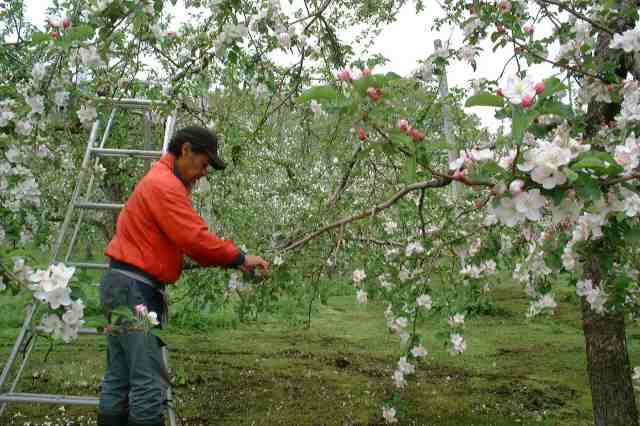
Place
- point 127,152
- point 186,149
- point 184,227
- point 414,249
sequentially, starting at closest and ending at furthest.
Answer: point 184,227 < point 186,149 < point 414,249 < point 127,152

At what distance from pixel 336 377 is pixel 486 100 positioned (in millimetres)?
4199

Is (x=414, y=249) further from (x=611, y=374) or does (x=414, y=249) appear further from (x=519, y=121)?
(x=519, y=121)

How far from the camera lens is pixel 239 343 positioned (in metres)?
6.73

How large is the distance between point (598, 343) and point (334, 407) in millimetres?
1877

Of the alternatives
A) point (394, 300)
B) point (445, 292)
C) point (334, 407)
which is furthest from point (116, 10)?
point (334, 407)

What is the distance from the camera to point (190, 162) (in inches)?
109

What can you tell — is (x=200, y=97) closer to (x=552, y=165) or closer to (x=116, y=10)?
(x=116, y=10)

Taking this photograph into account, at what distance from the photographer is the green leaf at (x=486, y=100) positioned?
139 cm

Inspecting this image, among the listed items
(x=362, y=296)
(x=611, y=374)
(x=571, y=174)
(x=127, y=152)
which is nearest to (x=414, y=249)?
(x=362, y=296)

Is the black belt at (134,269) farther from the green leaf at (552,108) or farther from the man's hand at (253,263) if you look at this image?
the green leaf at (552,108)

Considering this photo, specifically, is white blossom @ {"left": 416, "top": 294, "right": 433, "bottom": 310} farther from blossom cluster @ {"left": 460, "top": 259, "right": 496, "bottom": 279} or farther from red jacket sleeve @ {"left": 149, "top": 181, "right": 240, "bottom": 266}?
red jacket sleeve @ {"left": 149, "top": 181, "right": 240, "bottom": 266}

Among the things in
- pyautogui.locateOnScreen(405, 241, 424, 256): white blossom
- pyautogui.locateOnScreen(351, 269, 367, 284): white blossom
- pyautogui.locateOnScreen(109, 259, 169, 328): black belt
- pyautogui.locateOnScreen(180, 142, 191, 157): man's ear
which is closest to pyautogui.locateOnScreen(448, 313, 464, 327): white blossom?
pyautogui.locateOnScreen(405, 241, 424, 256): white blossom

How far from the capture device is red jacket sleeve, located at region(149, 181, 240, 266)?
252cm

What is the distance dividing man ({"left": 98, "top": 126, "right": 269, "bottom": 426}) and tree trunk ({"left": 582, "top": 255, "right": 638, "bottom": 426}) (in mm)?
2124
